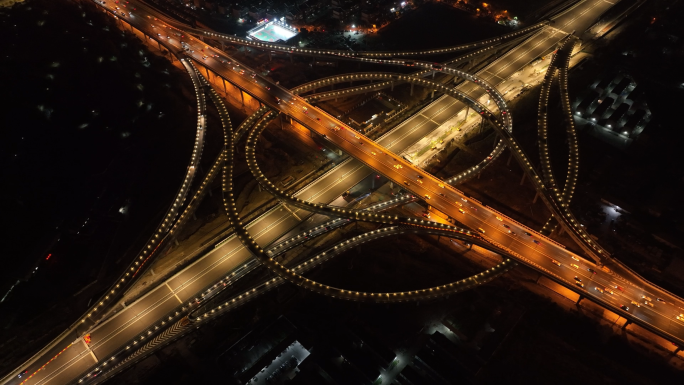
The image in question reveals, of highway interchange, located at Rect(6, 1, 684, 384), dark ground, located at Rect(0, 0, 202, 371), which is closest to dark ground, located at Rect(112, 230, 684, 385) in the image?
highway interchange, located at Rect(6, 1, 684, 384)

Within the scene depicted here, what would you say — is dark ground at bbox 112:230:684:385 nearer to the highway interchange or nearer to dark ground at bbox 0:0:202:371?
the highway interchange

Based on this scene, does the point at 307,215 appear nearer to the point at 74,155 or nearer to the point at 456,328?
the point at 456,328

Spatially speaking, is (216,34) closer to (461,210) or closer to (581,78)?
(461,210)

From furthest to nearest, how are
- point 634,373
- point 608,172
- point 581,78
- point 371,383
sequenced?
1. point 581,78
2. point 608,172
3. point 634,373
4. point 371,383

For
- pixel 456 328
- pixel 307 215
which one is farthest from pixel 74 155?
pixel 456 328

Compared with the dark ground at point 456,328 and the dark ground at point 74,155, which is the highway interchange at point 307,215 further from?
the dark ground at point 74,155

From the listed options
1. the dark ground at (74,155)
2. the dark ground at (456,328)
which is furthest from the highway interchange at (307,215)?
the dark ground at (74,155)

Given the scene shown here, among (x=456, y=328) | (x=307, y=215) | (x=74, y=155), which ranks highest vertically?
(x=74, y=155)

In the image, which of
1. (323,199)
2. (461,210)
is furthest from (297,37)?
(461,210)
